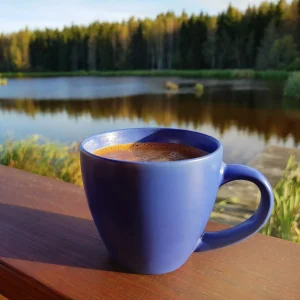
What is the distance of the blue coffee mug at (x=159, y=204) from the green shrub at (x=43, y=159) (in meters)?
1.36

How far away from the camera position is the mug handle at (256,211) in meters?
0.28

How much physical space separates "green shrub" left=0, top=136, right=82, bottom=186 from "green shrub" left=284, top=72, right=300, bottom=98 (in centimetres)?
476

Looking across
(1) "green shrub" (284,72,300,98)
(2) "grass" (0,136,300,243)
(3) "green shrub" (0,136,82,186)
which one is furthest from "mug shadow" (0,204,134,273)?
(1) "green shrub" (284,72,300,98)

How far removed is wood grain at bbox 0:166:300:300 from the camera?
28 centimetres

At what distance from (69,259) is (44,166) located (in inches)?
55.8

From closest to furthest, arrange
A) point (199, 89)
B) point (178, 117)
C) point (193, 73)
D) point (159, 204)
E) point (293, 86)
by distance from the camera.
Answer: point (159, 204)
point (178, 117)
point (293, 86)
point (199, 89)
point (193, 73)

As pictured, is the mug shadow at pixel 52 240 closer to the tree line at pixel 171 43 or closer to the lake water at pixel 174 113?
the lake water at pixel 174 113

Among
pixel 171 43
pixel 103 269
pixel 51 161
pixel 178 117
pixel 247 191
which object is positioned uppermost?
pixel 171 43

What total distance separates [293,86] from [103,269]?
20.5 ft

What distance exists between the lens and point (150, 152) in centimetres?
32

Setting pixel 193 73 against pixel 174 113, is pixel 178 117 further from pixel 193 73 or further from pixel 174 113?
pixel 193 73

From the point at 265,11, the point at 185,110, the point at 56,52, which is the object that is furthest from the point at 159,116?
the point at 56,52

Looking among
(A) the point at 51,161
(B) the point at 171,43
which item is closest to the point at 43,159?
(A) the point at 51,161

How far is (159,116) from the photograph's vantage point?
5.40 meters
